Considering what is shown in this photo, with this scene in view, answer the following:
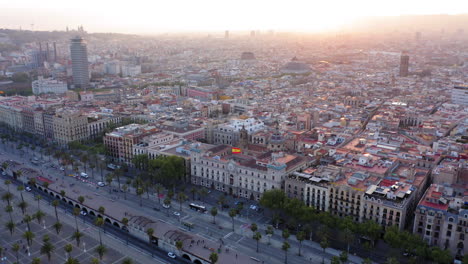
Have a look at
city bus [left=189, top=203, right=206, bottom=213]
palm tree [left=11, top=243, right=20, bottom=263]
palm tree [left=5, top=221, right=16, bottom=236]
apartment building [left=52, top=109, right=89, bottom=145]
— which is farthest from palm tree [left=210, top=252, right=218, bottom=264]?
apartment building [left=52, top=109, right=89, bottom=145]

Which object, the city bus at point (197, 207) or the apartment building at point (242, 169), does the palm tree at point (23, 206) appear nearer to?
the city bus at point (197, 207)

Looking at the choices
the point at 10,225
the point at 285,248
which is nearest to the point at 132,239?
the point at 10,225

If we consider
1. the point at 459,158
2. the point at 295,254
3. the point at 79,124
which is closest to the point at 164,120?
the point at 79,124

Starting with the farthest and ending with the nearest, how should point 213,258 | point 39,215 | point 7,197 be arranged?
point 7,197 → point 39,215 → point 213,258

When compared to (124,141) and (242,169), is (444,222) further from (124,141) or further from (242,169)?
(124,141)

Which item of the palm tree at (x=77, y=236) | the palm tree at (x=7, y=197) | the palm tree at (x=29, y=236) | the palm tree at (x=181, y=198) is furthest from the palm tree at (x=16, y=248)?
the palm tree at (x=181, y=198)

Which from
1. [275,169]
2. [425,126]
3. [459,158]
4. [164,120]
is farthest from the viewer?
[164,120]

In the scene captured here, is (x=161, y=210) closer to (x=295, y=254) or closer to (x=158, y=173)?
(x=158, y=173)

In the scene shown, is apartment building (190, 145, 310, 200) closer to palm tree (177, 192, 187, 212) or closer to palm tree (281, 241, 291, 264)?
palm tree (177, 192, 187, 212)

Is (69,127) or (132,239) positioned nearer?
(132,239)
